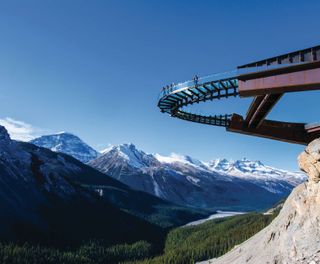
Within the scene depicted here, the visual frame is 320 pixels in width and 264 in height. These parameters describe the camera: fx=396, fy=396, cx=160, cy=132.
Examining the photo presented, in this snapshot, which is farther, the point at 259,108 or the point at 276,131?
the point at 276,131

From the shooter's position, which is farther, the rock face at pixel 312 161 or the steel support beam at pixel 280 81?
the rock face at pixel 312 161

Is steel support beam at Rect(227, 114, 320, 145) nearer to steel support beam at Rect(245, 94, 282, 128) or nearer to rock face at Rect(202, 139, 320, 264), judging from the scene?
steel support beam at Rect(245, 94, 282, 128)

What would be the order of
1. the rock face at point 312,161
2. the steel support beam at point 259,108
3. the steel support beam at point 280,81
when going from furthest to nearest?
the rock face at point 312,161, the steel support beam at point 259,108, the steel support beam at point 280,81

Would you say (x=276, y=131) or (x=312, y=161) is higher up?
(x=276, y=131)

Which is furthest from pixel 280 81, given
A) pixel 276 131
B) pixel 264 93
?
pixel 276 131

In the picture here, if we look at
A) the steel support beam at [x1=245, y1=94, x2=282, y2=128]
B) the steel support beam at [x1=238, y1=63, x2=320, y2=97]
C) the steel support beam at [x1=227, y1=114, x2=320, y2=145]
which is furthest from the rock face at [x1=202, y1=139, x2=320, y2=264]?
the steel support beam at [x1=238, y1=63, x2=320, y2=97]

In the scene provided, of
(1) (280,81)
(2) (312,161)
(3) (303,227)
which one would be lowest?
(3) (303,227)

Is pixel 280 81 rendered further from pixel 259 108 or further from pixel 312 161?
pixel 312 161

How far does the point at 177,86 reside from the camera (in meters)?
47.5

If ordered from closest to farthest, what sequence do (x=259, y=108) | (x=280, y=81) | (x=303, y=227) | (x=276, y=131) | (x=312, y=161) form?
(x=280, y=81) → (x=303, y=227) → (x=259, y=108) → (x=312, y=161) → (x=276, y=131)

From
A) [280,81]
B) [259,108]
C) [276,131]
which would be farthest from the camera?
[276,131]

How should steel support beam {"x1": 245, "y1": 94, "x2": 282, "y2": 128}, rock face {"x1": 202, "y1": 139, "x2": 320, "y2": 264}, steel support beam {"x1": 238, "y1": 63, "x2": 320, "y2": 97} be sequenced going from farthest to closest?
1. steel support beam {"x1": 245, "y1": 94, "x2": 282, "y2": 128}
2. rock face {"x1": 202, "y1": 139, "x2": 320, "y2": 264}
3. steel support beam {"x1": 238, "y1": 63, "x2": 320, "y2": 97}

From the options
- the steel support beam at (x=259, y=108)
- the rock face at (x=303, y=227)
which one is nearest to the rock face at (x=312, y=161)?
the rock face at (x=303, y=227)

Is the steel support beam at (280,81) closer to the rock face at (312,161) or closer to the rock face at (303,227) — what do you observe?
the rock face at (312,161)
